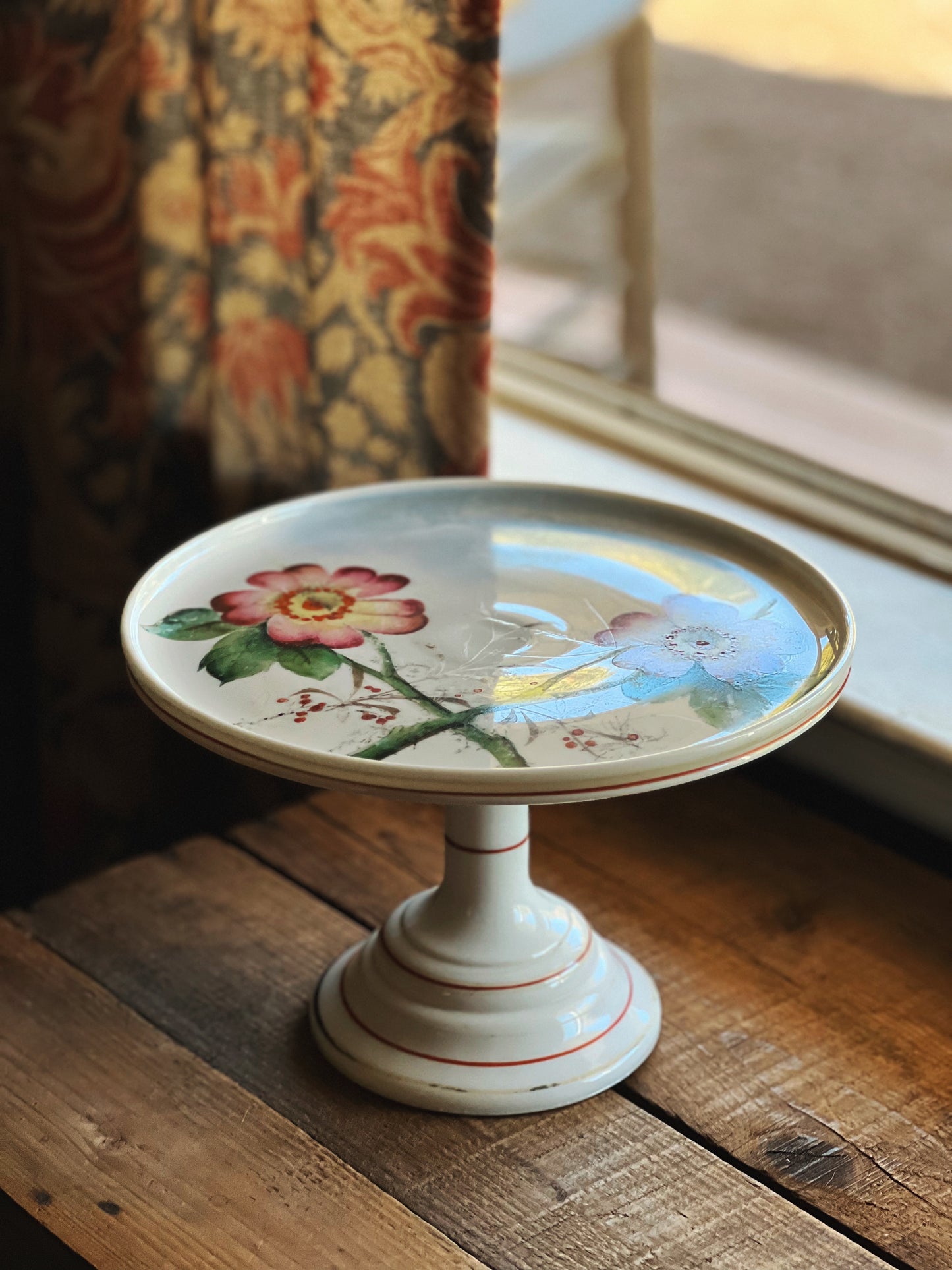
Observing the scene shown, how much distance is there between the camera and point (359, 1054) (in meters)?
0.81

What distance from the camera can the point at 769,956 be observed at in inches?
37.3

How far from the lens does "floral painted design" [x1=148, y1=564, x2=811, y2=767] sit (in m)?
0.69

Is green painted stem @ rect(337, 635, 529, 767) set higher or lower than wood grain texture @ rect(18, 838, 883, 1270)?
higher

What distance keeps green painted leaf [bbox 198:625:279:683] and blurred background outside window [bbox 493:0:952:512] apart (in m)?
0.75

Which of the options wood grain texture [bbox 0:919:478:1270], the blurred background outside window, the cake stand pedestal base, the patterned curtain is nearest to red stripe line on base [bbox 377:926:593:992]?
the cake stand pedestal base

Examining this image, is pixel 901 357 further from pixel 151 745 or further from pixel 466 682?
pixel 466 682

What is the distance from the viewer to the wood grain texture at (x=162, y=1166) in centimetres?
70

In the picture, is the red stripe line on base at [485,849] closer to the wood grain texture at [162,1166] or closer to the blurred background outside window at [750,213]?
the wood grain texture at [162,1166]

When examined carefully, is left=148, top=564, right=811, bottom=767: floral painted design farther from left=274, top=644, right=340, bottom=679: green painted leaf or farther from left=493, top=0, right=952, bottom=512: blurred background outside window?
left=493, top=0, right=952, bottom=512: blurred background outside window

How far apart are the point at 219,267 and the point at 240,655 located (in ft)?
1.40

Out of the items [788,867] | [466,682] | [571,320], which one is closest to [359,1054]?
[466,682]

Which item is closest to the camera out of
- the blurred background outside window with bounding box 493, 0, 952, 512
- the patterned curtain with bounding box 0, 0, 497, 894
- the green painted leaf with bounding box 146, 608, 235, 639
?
the green painted leaf with bounding box 146, 608, 235, 639

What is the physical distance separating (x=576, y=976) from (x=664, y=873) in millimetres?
238

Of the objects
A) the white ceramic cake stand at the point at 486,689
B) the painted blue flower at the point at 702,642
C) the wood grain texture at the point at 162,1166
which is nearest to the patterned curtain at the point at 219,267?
the white ceramic cake stand at the point at 486,689
